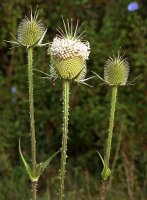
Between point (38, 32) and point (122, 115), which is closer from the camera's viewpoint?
point (38, 32)

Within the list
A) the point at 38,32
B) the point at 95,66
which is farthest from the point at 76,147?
the point at 38,32

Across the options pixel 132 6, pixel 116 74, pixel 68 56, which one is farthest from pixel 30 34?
pixel 132 6

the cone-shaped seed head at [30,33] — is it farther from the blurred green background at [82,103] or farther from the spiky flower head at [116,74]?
the blurred green background at [82,103]

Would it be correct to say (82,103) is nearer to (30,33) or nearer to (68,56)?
(30,33)

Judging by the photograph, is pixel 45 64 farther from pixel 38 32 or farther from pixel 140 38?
pixel 38 32

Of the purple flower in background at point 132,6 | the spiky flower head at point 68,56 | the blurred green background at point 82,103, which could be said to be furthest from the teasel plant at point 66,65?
the purple flower in background at point 132,6
